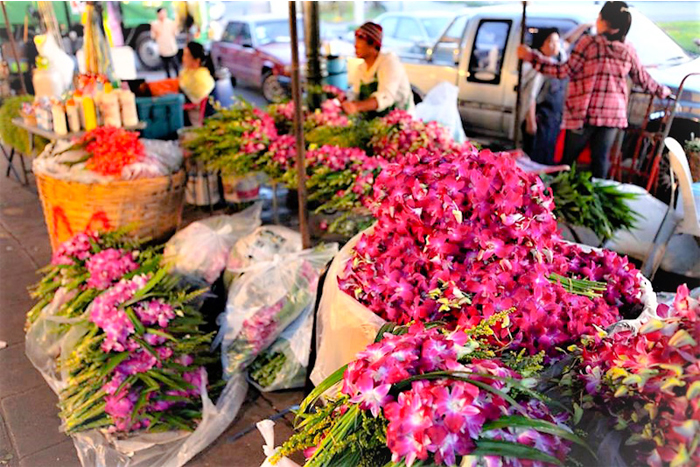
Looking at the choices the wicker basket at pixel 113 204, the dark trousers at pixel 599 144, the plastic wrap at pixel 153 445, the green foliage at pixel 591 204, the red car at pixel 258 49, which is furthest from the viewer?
the red car at pixel 258 49

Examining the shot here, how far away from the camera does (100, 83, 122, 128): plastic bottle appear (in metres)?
4.19

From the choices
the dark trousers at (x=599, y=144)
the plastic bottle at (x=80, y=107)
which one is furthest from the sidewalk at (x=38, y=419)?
the dark trousers at (x=599, y=144)

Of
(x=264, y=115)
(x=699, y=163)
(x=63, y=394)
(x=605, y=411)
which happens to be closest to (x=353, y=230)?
(x=264, y=115)

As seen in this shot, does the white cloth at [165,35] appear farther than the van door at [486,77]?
Yes

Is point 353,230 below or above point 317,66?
below

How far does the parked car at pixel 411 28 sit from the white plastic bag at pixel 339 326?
6.77 m

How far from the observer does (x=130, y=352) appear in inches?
103

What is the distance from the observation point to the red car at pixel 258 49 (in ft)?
36.1

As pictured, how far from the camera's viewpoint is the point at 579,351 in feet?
4.51

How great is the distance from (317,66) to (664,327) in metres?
4.39

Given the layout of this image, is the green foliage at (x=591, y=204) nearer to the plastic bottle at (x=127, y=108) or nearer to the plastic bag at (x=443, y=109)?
the plastic bag at (x=443, y=109)

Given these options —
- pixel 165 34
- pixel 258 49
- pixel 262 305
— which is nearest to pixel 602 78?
pixel 262 305

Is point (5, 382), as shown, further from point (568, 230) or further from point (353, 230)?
point (568, 230)

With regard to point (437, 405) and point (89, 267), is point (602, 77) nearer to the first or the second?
point (89, 267)
